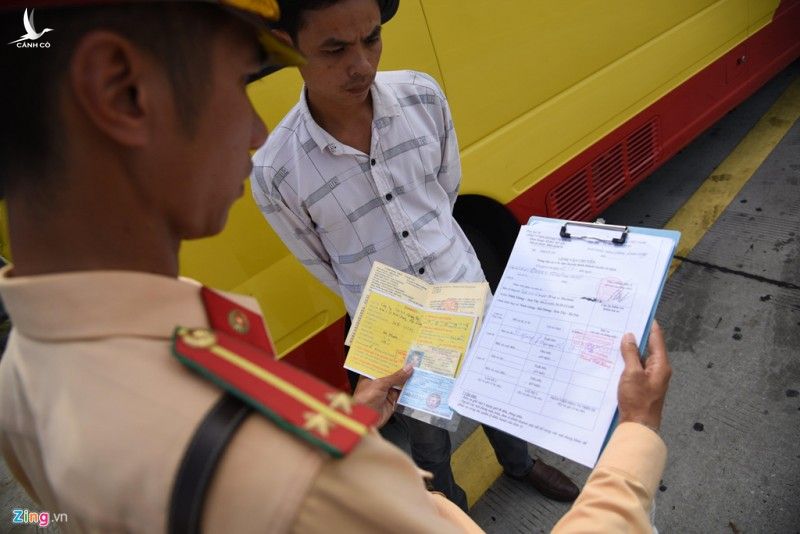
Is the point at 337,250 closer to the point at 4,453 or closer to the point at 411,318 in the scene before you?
the point at 411,318

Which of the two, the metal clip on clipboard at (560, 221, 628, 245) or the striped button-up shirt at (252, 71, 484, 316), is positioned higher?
the striped button-up shirt at (252, 71, 484, 316)

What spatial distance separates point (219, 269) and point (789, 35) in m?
4.74

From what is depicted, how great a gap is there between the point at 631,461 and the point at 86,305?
3.06ft

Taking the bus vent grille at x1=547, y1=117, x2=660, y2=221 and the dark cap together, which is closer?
the dark cap

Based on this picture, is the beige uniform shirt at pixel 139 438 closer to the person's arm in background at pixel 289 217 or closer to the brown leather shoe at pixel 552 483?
the person's arm in background at pixel 289 217

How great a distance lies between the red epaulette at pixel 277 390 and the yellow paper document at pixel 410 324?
2.51ft

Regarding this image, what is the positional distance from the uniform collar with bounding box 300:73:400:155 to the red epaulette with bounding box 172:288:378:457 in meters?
0.97

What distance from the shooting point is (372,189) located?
62.2 inches

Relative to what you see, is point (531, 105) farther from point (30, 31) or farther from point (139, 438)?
point (139, 438)

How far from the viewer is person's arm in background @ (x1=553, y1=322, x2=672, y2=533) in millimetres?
892

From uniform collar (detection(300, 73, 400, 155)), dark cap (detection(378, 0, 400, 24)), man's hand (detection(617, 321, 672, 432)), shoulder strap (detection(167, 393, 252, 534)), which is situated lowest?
man's hand (detection(617, 321, 672, 432))

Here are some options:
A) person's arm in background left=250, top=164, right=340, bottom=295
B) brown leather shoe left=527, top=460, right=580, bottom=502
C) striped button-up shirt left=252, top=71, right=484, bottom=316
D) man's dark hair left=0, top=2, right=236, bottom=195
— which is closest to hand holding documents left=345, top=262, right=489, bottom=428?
striped button-up shirt left=252, top=71, right=484, bottom=316

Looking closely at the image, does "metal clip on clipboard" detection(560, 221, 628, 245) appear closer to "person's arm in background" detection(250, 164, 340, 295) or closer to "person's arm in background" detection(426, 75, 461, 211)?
"person's arm in background" detection(426, 75, 461, 211)

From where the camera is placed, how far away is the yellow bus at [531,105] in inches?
78.4
